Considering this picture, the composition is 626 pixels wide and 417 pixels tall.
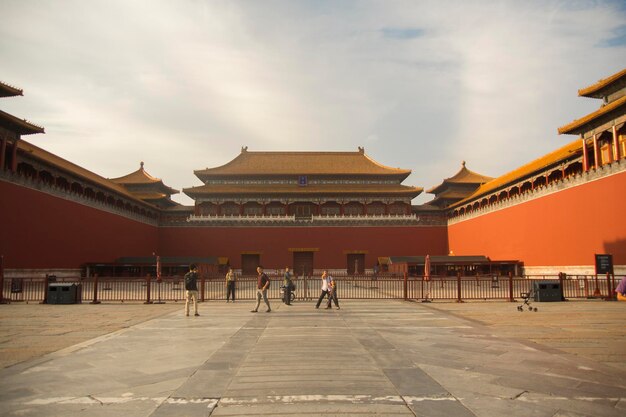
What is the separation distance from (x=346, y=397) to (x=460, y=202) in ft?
126

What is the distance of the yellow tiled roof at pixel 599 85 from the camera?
23234 mm

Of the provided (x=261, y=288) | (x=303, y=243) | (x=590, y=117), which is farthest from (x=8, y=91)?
(x=590, y=117)

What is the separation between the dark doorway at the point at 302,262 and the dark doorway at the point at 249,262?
10.7ft

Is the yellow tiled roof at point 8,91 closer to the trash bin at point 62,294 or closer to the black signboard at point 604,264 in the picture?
the trash bin at point 62,294

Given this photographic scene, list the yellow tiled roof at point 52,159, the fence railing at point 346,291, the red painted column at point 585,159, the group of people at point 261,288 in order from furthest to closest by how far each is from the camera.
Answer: the yellow tiled roof at point 52,159
the red painted column at point 585,159
the fence railing at point 346,291
the group of people at point 261,288

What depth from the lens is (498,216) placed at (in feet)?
113

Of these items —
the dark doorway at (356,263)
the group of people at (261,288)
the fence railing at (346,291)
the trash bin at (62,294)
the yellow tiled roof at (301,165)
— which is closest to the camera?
the group of people at (261,288)

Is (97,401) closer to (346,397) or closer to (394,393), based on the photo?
(346,397)

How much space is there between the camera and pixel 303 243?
Answer: 42.1 meters

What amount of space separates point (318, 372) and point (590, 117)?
23.7 metres

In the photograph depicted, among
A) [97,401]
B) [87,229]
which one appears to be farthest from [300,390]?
[87,229]

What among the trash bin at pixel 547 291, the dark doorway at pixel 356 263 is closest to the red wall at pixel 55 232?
the dark doorway at pixel 356 263

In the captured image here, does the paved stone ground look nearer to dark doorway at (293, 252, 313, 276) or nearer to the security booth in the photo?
the security booth

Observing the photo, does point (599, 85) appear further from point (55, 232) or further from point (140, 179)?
point (140, 179)
